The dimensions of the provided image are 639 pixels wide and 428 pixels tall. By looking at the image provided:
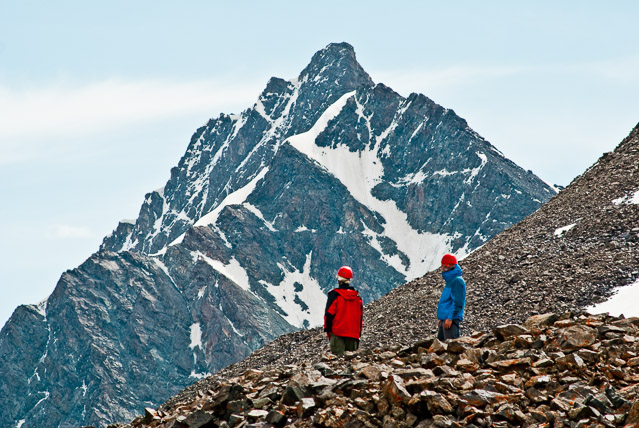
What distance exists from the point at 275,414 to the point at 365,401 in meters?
1.71

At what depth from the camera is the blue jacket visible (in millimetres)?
20219

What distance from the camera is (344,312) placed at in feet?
66.4

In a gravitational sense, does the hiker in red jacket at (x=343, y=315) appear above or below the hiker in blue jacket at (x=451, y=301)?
below

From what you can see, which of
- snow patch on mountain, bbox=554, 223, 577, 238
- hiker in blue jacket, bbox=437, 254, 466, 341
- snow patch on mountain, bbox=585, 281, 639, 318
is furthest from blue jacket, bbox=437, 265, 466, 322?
snow patch on mountain, bbox=554, 223, 577, 238

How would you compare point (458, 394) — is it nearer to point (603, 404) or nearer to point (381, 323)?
point (603, 404)

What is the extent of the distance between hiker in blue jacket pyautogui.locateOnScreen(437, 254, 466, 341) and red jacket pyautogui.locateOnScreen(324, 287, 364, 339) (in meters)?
1.93

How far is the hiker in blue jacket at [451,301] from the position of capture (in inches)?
797

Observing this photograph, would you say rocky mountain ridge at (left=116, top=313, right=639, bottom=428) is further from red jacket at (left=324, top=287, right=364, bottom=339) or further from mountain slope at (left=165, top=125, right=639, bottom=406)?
mountain slope at (left=165, top=125, right=639, bottom=406)

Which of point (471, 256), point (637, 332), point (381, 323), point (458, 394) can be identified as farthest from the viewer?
point (471, 256)

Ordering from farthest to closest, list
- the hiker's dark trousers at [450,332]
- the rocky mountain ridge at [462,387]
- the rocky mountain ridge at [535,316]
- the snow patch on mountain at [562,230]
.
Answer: the snow patch on mountain at [562,230] < the hiker's dark trousers at [450,332] < the rocky mountain ridge at [535,316] < the rocky mountain ridge at [462,387]

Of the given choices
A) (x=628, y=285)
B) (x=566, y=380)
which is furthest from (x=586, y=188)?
(x=566, y=380)

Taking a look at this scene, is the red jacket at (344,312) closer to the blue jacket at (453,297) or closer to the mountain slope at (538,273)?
the blue jacket at (453,297)

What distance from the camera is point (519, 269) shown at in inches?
1512

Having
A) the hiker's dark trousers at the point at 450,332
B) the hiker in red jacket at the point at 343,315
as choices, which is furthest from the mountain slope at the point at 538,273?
the hiker in red jacket at the point at 343,315
